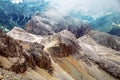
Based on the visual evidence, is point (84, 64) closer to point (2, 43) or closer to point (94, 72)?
point (94, 72)

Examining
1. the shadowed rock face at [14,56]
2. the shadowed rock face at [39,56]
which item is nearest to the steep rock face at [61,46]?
the shadowed rock face at [39,56]

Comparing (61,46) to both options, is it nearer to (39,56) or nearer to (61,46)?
(61,46)

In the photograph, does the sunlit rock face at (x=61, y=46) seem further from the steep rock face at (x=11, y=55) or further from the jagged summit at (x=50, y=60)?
the steep rock face at (x=11, y=55)

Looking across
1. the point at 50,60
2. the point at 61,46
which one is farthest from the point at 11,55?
the point at 61,46

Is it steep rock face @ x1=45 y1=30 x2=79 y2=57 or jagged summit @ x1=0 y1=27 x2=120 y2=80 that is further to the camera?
steep rock face @ x1=45 y1=30 x2=79 y2=57

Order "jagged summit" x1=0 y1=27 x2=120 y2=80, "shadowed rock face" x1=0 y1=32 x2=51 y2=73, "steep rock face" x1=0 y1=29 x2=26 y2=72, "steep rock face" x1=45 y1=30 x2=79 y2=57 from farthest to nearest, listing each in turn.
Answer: "steep rock face" x1=45 y1=30 x2=79 y2=57, "jagged summit" x1=0 y1=27 x2=120 y2=80, "steep rock face" x1=0 y1=29 x2=26 y2=72, "shadowed rock face" x1=0 y1=32 x2=51 y2=73

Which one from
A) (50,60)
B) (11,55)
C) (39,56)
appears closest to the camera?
(11,55)

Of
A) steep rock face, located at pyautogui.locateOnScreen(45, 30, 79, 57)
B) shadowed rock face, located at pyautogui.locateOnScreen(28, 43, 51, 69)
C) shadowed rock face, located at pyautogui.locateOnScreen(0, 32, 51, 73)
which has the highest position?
shadowed rock face, located at pyautogui.locateOnScreen(0, 32, 51, 73)

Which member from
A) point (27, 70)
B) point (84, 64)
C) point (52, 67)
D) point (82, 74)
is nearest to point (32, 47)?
point (52, 67)

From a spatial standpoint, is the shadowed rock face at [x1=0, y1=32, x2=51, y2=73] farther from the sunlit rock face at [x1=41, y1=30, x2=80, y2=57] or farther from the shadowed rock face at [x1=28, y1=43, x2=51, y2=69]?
the sunlit rock face at [x1=41, y1=30, x2=80, y2=57]

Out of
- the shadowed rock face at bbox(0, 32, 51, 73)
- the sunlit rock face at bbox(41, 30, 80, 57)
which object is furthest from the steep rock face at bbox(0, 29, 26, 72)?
the sunlit rock face at bbox(41, 30, 80, 57)

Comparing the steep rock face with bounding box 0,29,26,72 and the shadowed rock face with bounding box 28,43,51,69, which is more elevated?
the steep rock face with bounding box 0,29,26,72
